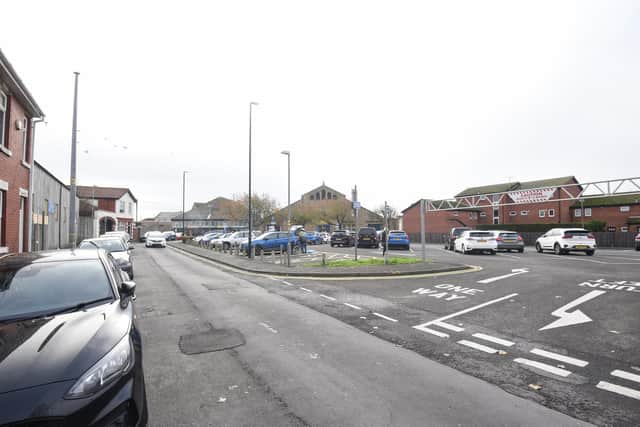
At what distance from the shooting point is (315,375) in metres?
4.07

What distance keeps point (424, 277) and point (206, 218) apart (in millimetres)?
77735

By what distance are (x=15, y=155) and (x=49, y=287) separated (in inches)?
455

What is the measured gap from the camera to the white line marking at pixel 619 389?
3594mm

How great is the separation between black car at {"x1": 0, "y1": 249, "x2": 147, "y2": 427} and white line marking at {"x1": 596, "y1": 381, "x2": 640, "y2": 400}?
4544 millimetres

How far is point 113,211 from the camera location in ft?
172

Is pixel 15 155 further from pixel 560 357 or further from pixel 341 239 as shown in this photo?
pixel 341 239

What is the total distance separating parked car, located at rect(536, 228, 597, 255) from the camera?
2019 cm

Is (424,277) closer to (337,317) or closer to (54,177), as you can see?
(337,317)

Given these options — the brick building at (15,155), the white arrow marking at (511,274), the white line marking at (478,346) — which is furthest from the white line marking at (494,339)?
the brick building at (15,155)

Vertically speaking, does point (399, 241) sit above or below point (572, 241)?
below

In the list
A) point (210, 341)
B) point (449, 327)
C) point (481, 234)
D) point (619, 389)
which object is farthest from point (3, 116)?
point (481, 234)

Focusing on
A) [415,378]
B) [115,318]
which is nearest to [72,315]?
[115,318]

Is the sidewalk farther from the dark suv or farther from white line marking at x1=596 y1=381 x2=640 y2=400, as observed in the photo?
the dark suv

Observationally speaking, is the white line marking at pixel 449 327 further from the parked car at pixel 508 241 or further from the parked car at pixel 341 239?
the parked car at pixel 341 239
